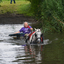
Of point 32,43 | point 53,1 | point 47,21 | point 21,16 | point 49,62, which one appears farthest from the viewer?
point 21,16

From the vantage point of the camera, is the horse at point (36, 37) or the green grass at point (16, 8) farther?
the green grass at point (16, 8)

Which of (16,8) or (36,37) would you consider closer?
(36,37)

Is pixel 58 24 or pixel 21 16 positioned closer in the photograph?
pixel 58 24

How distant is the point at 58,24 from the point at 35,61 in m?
14.3

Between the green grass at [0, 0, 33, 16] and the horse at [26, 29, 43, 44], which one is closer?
the horse at [26, 29, 43, 44]

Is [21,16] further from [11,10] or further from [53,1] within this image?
[53,1]

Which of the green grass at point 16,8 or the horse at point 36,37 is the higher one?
the green grass at point 16,8

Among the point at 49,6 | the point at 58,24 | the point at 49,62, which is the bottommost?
the point at 49,62

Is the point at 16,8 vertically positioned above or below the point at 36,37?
above

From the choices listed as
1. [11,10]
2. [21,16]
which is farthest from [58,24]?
[11,10]

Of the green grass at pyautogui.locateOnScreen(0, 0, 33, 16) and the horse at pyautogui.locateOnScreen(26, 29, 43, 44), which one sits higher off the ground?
the green grass at pyautogui.locateOnScreen(0, 0, 33, 16)

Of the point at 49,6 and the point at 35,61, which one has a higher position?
the point at 49,6

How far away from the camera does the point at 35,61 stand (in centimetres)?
1123

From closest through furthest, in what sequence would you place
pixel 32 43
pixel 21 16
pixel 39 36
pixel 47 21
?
pixel 39 36, pixel 32 43, pixel 47 21, pixel 21 16
